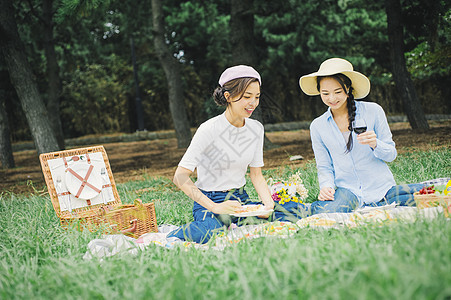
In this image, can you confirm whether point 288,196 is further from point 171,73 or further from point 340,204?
point 171,73

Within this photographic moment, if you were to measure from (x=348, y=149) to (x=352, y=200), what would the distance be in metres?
0.40

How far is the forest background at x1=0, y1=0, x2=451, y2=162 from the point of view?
39.8 feet

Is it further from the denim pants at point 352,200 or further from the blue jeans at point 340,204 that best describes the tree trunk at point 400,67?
the blue jeans at point 340,204

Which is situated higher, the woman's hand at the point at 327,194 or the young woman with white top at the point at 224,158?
the young woman with white top at the point at 224,158

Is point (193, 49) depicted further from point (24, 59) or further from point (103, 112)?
point (24, 59)

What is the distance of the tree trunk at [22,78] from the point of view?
21.2 ft

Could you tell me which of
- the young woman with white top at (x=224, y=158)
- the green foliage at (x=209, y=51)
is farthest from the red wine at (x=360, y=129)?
the green foliage at (x=209, y=51)

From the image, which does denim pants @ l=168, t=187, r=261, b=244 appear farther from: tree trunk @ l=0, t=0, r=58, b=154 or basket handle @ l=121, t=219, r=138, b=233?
tree trunk @ l=0, t=0, r=58, b=154

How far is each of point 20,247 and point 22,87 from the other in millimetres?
4503

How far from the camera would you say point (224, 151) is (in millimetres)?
3107

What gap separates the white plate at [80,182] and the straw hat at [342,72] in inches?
79.7

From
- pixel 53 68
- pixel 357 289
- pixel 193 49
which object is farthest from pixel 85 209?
pixel 193 49

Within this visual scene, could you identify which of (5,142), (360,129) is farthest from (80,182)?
(5,142)

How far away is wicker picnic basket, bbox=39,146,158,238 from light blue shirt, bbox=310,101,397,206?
1.50 m
